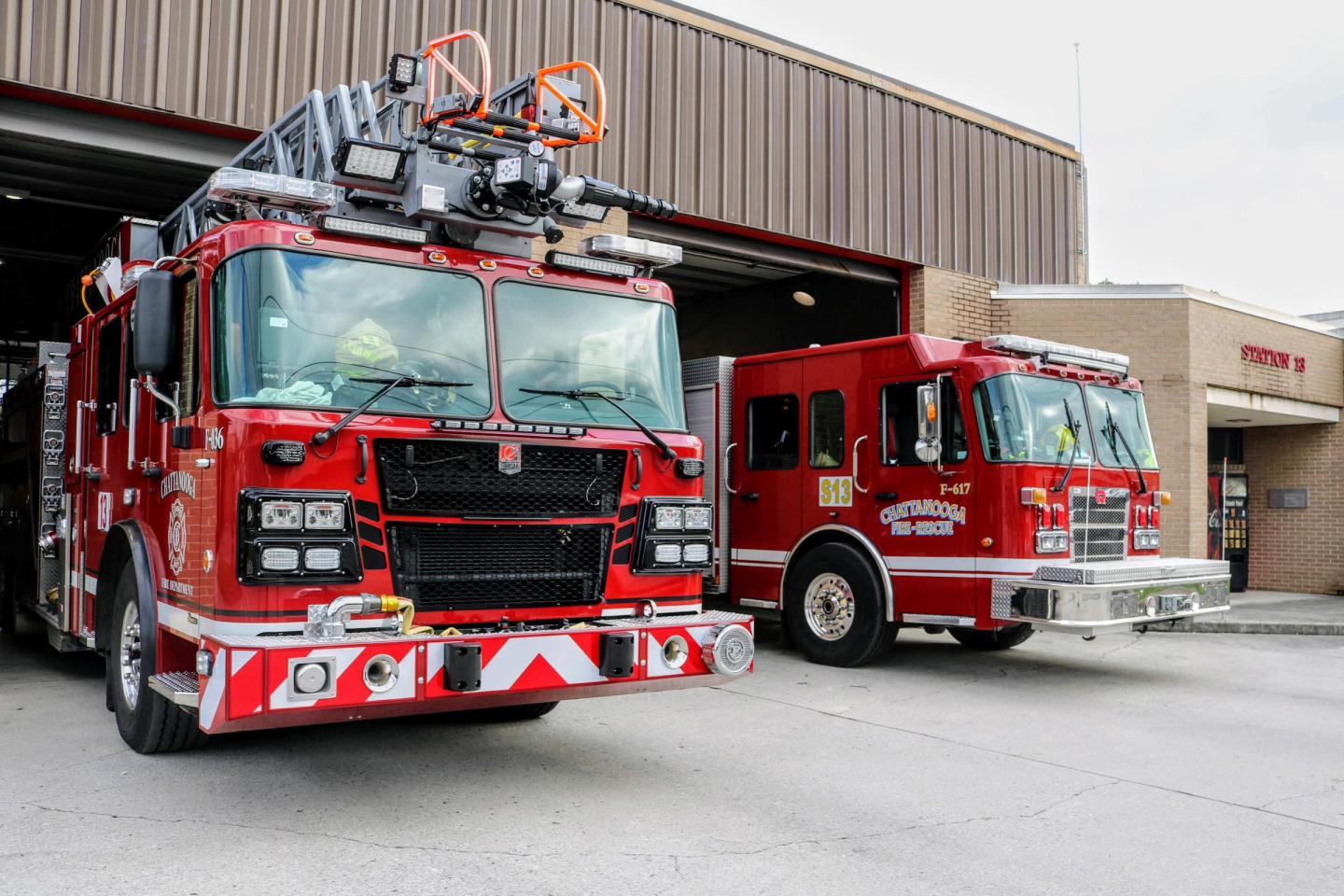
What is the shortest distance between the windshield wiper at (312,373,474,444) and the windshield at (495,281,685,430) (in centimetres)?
31

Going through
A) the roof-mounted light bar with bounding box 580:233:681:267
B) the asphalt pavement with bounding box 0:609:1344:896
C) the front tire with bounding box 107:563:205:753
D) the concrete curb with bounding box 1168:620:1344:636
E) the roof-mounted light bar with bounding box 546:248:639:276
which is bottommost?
the asphalt pavement with bounding box 0:609:1344:896

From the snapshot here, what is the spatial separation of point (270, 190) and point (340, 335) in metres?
0.72

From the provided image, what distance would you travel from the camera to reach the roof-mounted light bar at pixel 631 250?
5.82 metres

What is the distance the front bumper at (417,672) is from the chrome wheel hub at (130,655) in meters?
1.43

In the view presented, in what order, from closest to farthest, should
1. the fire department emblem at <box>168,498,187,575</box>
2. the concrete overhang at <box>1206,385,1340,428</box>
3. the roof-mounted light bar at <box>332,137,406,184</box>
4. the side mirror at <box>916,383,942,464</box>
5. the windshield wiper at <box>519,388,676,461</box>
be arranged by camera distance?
the fire department emblem at <box>168,498,187,575</box>, the roof-mounted light bar at <box>332,137,406,184</box>, the windshield wiper at <box>519,388,676,461</box>, the side mirror at <box>916,383,942,464</box>, the concrete overhang at <box>1206,385,1340,428</box>

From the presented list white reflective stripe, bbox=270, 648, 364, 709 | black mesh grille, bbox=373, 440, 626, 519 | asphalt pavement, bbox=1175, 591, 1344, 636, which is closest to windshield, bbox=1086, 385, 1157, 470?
asphalt pavement, bbox=1175, 591, 1344, 636

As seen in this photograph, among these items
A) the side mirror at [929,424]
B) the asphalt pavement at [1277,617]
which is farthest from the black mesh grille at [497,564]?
the asphalt pavement at [1277,617]

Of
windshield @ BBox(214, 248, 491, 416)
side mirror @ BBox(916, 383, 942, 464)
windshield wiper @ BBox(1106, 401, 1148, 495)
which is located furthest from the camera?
windshield wiper @ BBox(1106, 401, 1148, 495)

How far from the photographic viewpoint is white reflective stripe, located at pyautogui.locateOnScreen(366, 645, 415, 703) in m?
4.49

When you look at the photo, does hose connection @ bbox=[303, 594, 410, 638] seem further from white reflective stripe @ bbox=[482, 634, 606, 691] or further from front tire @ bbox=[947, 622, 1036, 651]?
front tire @ bbox=[947, 622, 1036, 651]

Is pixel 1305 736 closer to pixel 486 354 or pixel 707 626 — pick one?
pixel 707 626

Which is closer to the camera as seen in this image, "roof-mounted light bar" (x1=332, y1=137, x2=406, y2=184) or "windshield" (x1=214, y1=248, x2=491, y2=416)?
"windshield" (x1=214, y1=248, x2=491, y2=416)

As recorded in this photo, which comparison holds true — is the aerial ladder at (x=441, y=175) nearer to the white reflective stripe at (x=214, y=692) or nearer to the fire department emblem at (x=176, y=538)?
the fire department emblem at (x=176, y=538)

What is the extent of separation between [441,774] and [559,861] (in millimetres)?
1509
